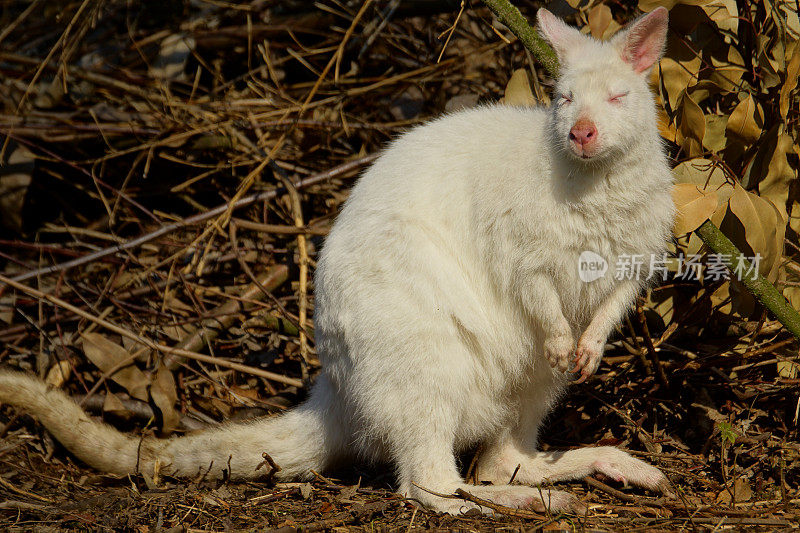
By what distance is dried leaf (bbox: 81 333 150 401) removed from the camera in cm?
421

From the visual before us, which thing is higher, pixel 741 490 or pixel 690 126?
pixel 690 126

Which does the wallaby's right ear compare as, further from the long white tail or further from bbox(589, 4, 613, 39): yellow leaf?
the long white tail

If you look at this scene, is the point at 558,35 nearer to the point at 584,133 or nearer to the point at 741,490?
the point at 584,133

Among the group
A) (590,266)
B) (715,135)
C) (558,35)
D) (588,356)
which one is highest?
(558,35)

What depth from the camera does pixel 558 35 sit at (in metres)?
3.03

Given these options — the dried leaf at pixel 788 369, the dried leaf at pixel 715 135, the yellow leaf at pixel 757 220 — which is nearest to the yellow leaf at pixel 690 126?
the dried leaf at pixel 715 135

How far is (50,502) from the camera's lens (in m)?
3.31

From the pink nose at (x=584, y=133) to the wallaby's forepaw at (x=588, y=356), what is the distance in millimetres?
876

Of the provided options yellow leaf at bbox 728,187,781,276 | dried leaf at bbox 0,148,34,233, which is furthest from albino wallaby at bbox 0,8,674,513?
dried leaf at bbox 0,148,34,233

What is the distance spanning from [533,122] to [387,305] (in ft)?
3.13

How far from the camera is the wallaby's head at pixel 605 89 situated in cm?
275

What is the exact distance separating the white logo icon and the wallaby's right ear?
76 centimetres

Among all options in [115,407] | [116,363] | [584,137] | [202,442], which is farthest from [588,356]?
[116,363]

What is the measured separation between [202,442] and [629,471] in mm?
1826
